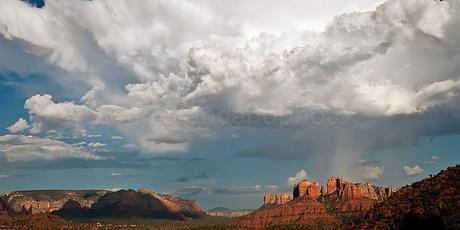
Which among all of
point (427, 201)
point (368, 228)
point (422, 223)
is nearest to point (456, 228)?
point (422, 223)

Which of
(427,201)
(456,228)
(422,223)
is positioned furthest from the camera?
(427,201)

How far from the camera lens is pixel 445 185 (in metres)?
189

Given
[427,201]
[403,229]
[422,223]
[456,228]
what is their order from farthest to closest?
[427,201] → [403,229] → [422,223] → [456,228]

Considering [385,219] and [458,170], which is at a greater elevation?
[458,170]

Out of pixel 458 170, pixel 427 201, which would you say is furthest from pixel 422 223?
pixel 458 170

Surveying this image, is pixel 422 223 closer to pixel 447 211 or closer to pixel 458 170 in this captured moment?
pixel 447 211

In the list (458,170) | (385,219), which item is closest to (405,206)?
(385,219)

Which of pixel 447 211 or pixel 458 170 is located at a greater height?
pixel 458 170

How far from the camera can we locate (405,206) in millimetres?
197625

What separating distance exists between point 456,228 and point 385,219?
49085 millimetres

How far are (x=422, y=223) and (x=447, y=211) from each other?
13.4m

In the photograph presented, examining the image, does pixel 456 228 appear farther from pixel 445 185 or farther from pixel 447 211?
pixel 445 185

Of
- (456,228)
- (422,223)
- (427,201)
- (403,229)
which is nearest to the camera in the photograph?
(456,228)

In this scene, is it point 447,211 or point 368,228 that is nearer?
point 447,211
